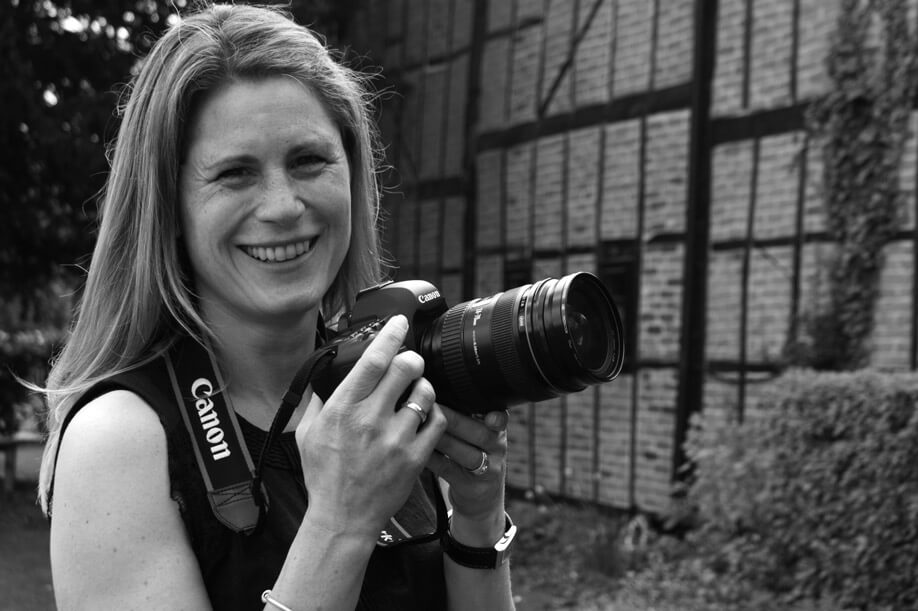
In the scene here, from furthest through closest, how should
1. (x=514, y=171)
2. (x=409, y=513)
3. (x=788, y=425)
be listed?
(x=514, y=171)
(x=788, y=425)
(x=409, y=513)

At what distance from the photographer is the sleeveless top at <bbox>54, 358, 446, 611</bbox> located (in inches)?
60.5

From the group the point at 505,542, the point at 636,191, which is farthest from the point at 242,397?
the point at 636,191

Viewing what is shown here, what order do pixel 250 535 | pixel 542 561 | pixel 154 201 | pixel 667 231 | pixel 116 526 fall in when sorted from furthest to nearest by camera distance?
1. pixel 667 231
2. pixel 542 561
3. pixel 154 201
4. pixel 250 535
5. pixel 116 526

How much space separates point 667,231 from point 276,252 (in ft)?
20.1

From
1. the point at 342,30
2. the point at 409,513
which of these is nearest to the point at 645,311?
the point at 342,30

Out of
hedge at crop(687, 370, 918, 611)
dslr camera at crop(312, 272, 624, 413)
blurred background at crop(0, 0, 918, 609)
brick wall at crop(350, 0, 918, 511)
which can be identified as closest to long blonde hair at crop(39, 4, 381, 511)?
dslr camera at crop(312, 272, 624, 413)

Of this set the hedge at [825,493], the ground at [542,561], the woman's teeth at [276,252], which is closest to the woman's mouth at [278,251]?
the woman's teeth at [276,252]

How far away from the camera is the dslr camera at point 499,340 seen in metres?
1.68

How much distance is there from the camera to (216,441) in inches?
62.0

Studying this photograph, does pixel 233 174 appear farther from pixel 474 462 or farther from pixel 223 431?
pixel 474 462

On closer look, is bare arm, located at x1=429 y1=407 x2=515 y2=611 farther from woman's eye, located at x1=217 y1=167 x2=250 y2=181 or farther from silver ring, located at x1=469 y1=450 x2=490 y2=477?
woman's eye, located at x1=217 y1=167 x2=250 y2=181

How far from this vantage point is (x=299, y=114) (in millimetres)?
1693

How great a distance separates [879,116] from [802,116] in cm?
55

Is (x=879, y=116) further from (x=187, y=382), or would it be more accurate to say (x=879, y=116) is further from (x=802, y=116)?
(x=187, y=382)
